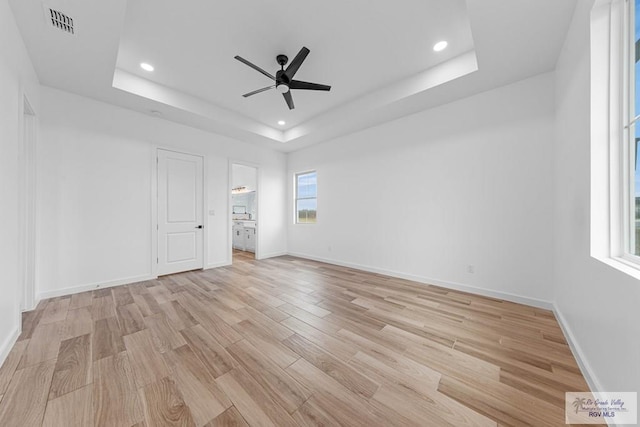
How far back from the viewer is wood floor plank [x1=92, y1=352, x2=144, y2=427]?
1218 millimetres

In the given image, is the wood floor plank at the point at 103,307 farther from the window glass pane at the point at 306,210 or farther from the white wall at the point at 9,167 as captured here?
the window glass pane at the point at 306,210

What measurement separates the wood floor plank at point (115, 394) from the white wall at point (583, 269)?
2.55m

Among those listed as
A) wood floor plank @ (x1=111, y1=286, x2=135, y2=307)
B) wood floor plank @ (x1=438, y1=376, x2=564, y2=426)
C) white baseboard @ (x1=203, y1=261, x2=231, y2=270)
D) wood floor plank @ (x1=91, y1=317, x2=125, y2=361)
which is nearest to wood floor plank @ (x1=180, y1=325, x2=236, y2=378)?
wood floor plank @ (x1=91, y1=317, x2=125, y2=361)

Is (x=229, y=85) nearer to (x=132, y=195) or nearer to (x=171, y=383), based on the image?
(x=132, y=195)

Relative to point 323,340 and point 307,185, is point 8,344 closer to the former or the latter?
point 323,340

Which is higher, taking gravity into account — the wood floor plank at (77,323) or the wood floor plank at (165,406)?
the wood floor plank at (165,406)

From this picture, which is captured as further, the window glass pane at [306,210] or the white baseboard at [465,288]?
the window glass pane at [306,210]


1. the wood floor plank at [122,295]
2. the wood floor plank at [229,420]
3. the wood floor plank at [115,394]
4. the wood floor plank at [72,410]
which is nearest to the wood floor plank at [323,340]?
the wood floor plank at [229,420]

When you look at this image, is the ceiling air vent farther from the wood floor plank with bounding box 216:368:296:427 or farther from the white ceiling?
the wood floor plank with bounding box 216:368:296:427

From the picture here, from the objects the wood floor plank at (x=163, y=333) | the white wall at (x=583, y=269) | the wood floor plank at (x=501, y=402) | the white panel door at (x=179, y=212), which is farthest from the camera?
the white panel door at (x=179, y=212)

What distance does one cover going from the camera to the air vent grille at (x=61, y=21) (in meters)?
1.94

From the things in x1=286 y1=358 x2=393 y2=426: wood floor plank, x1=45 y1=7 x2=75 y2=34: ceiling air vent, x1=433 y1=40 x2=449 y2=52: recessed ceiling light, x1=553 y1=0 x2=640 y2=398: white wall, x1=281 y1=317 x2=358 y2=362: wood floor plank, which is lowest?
x1=281 y1=317 x2=358 y2=362: wood floor plank

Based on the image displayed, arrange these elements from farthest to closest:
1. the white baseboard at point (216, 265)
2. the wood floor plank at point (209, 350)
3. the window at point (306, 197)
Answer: the window at point (306, 197)
the white baseboard at point (216, 265)
the wood floor plank at point (209, 350)

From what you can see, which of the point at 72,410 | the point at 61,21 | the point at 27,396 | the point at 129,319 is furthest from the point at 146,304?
the point at 61,21
